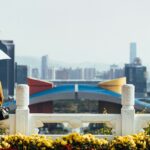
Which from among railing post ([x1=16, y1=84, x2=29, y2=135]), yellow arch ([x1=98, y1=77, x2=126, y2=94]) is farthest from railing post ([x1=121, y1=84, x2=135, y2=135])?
yellow arch ([x1=98, y1=77, x2=126, y2=94])

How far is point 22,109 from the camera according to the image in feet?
30.4

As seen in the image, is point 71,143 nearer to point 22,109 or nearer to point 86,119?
point 86,119

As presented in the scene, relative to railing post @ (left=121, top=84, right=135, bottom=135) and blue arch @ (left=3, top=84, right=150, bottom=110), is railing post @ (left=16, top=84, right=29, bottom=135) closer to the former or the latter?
railing post @ (left=121, top=84, right=135, bottom=135)

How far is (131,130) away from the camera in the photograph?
9477 mm

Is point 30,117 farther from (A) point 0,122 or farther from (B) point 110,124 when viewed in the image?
(B) point 110,124

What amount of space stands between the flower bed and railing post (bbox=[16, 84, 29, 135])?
1.55 ft

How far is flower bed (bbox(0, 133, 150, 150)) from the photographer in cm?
875

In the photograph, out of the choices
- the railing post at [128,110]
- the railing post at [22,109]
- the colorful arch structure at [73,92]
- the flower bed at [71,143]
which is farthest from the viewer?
the colorful arch structure at [73,92]

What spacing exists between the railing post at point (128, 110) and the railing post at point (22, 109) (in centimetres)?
170

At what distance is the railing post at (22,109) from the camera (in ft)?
29.9

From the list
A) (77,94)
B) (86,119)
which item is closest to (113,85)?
(77,94)

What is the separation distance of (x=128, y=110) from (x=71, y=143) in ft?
4.19

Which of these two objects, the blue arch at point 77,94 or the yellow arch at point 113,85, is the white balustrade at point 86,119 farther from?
the blue arch at point 77,94

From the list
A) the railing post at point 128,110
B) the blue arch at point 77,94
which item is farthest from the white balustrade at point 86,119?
→ the blue arch at point 77,94
